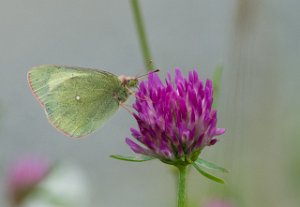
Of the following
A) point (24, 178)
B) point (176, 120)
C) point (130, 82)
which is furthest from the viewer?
point (24, 178)

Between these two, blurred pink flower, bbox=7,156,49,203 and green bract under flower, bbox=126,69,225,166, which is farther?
blurred pink flower, bbox=7,156,49,203

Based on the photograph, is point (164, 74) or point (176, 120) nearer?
point (176, 120)

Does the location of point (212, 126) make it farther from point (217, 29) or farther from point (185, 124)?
point (217, 29)

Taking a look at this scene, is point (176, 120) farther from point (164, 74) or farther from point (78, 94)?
point (164, 74)

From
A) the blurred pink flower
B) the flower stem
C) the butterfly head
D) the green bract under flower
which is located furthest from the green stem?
the blurred pink flower

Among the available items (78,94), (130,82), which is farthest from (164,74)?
(130,82)

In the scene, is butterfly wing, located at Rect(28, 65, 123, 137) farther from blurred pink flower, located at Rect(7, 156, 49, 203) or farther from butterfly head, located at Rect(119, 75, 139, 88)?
blurred pink flower, located at Rect(7, 156, 49, 203)
